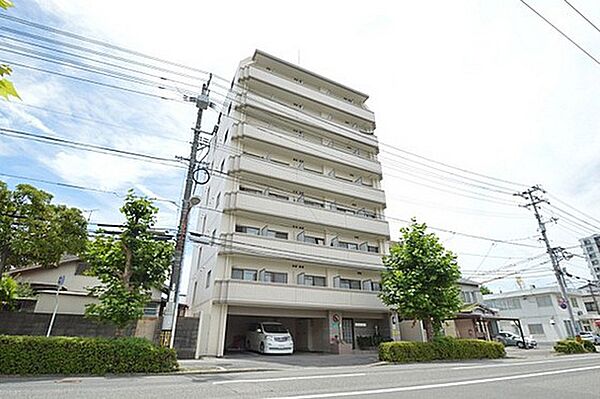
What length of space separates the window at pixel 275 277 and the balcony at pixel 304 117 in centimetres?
1138

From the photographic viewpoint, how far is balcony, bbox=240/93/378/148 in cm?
2272

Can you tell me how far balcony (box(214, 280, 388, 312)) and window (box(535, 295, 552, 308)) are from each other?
98.5 ft

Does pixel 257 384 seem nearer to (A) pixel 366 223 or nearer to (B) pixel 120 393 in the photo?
(B) pixel 120 393

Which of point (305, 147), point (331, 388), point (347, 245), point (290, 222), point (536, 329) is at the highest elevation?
point (305, 147)

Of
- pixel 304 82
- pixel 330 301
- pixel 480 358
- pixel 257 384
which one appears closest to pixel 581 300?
pixel 480 358

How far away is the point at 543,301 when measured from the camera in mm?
38906

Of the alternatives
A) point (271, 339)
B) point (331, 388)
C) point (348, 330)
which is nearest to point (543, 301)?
point (348, 330)

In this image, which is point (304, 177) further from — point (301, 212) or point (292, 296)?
point (292, 296)

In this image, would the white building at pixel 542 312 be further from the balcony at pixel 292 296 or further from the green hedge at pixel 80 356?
the green hedge at pixel 80 356

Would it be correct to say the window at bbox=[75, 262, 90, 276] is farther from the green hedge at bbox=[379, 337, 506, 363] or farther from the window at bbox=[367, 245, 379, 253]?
the window at bbox=[367, 245, 379, 253]

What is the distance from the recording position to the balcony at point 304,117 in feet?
A: 74.5

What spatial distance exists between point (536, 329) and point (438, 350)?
33.6 meters

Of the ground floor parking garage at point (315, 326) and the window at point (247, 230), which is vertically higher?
the window at point (247, 230)

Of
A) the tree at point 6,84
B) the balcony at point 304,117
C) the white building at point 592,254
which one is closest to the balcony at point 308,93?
the balcony at point 304,117
